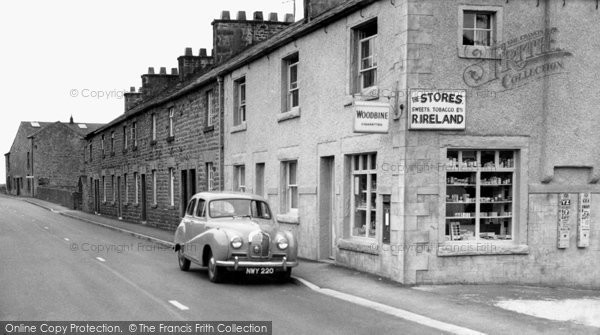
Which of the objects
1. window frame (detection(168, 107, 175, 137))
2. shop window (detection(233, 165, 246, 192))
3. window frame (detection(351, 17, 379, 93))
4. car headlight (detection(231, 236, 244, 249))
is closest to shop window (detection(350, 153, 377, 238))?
window frame (detection(351, 17, 379, 93))

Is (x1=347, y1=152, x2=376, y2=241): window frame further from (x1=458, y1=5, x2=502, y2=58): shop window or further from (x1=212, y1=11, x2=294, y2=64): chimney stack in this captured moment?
(x1=212, y1=11, x2=294, y2=64): chimney stack

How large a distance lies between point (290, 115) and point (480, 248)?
6.83 metres

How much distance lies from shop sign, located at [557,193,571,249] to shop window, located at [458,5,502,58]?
3170mm

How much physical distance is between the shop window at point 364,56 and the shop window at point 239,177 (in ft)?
26.8

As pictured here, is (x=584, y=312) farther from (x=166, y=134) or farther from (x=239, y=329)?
(x=166, y=134)

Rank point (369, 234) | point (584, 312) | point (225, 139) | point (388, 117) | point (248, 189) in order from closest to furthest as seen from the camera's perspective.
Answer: point (584, 312) → point (388, 117) → point (369, 234) → point (248, 189) → point (225, 139)

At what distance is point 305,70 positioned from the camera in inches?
672

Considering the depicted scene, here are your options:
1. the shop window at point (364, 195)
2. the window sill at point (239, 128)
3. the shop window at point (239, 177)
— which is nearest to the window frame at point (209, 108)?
the window sill at point (239, 128)

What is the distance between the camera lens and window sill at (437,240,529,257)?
41.6ft

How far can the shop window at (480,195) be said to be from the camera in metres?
13.0

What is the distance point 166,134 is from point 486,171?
1968 cm

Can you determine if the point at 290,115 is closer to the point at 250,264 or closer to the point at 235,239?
the point at 235,239

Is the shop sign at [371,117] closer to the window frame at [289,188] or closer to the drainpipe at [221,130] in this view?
the window frame at [289,188]

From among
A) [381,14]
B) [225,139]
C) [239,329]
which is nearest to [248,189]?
[225,139]
